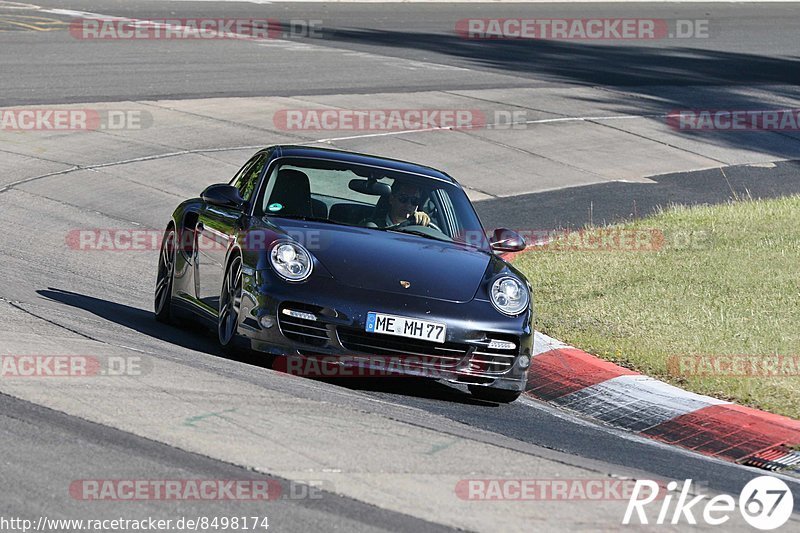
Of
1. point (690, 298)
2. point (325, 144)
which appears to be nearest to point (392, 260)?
point (690, 298)

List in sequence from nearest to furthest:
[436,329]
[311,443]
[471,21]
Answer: [311,443]
[436,329]
[471,21]

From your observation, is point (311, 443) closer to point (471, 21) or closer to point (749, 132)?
point (749, 132)

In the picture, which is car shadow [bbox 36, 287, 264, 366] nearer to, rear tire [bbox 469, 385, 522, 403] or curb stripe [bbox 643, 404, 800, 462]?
rear tire [bbox 469, 385, 522, 403]

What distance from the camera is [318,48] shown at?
1086 inches

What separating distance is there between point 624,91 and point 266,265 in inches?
719

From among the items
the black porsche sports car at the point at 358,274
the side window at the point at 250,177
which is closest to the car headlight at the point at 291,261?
the black porsche sports car at the point at 358,274

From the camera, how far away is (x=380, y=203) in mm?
9242

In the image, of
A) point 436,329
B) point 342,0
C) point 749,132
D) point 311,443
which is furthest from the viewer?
point 342,0

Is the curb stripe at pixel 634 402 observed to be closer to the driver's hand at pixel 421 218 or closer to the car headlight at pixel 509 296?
the car headlight at pixel 509 296

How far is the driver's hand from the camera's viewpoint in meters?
9.23

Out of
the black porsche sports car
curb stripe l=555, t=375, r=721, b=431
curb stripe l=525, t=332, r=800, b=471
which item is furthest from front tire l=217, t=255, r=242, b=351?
curb stripe l=555, t=375, r=721, b=431

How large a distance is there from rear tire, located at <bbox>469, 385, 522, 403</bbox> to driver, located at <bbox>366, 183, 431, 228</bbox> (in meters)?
1.39

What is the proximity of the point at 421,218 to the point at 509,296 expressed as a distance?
3.80ft

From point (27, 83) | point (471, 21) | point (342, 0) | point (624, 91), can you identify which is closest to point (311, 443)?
point (27, 83)
